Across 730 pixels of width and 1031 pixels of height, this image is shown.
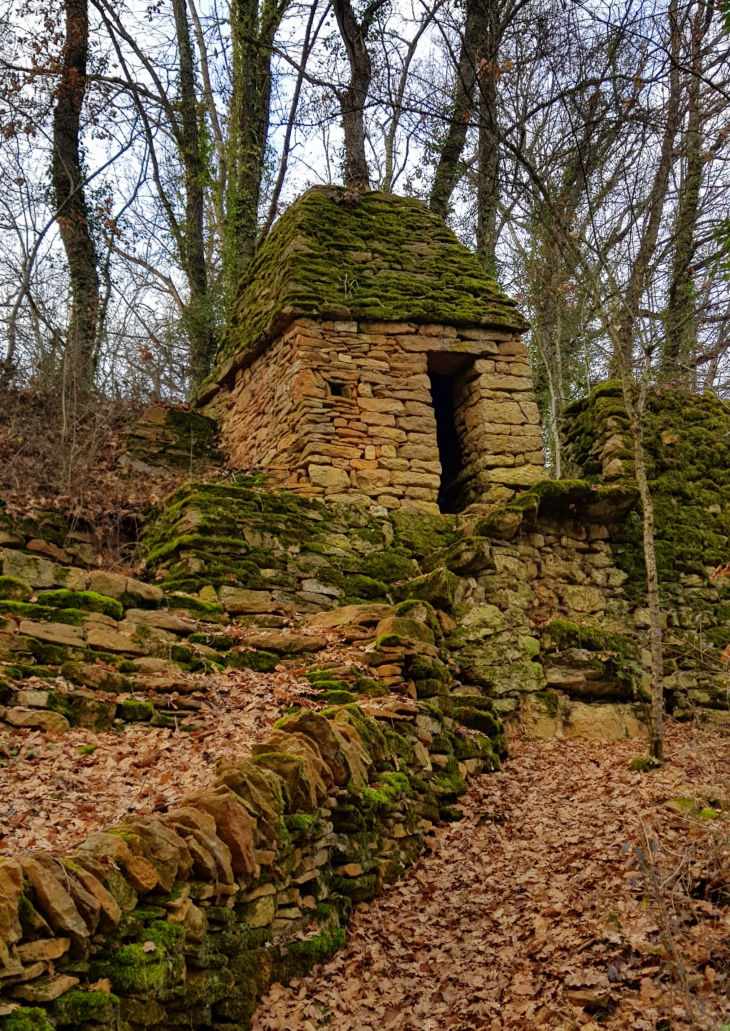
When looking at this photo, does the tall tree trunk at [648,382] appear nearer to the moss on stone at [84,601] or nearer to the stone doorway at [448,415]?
the stone doorway at [448,415]

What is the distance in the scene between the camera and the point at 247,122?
15.8 m

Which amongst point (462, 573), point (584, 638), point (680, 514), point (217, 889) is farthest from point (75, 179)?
point (217, 889)

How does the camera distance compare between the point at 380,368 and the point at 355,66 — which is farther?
the point at 355,66

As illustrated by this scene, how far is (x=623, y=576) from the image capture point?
9.20 m

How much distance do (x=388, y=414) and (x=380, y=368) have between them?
0.57 metres

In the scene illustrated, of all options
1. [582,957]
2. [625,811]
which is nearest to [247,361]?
[625,811]

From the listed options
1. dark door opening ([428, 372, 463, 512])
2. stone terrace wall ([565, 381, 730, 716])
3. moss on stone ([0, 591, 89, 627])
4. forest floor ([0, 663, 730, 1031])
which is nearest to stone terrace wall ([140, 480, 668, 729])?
stone terrace wall ([565, 381, 730, 716])

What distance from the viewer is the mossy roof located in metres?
10.5

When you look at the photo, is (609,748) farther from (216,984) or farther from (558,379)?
(558,379)

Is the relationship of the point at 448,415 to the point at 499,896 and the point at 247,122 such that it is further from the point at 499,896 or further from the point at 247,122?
the point at 499,896

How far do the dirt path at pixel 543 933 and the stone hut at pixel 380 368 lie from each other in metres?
4.76

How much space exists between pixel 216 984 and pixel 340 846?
1.30 meters

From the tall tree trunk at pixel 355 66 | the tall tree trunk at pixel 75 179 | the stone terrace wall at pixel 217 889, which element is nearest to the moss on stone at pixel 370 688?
the stone terrace wall at pixel 217 889

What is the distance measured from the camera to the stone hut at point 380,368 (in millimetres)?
9859
